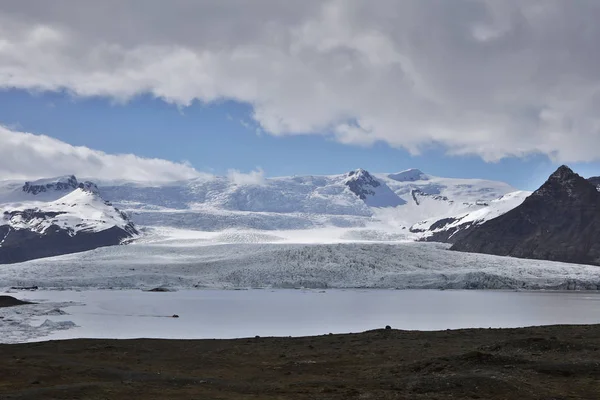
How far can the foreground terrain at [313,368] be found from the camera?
13203 millimetres

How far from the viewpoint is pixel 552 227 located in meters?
139

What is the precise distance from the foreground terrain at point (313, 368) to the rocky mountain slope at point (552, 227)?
115 metres

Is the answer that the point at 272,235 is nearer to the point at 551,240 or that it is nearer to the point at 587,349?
the point at 551,240

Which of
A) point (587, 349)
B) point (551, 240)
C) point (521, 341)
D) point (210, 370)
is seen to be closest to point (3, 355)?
point (210, 370)

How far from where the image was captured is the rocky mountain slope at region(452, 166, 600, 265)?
130 metres

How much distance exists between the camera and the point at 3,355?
59.9ft

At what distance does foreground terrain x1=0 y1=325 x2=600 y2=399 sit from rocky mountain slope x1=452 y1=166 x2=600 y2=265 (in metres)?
115

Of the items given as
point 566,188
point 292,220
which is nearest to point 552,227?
point 566,188

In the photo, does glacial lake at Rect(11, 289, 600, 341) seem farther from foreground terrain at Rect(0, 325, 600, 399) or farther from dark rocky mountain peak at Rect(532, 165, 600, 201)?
dark rocky mountain peak at Rect(532, 165, 600, 201)

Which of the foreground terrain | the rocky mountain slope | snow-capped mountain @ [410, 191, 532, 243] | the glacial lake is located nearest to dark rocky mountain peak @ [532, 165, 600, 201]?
the rocky mountain slope

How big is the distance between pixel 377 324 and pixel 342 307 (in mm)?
12626

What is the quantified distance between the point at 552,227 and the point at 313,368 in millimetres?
133034

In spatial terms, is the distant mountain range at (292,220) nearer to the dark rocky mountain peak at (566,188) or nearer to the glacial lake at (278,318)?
the dark rocky mountain peak at (566,188)

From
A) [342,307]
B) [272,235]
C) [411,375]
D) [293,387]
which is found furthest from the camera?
[272,235]
